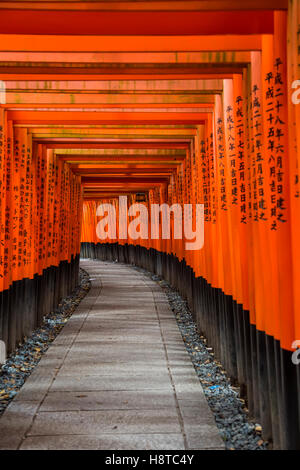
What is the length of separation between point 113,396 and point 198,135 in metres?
4.65

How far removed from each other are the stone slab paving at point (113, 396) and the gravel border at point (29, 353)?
0.16 metres

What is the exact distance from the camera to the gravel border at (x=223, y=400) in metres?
4.19

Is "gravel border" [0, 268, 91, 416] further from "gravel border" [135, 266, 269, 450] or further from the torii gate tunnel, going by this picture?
"gravel border" [135, 266, 269, 450]

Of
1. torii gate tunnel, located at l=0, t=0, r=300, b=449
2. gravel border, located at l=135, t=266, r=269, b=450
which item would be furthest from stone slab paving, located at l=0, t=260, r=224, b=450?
torii gate tunnel, located at l=0, t=0, r=300, b=449

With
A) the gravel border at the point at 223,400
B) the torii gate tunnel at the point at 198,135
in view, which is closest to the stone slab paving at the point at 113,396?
the gravel border at the point at 223,400

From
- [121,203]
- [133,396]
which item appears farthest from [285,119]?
[121,203]

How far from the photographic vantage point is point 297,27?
336 cm

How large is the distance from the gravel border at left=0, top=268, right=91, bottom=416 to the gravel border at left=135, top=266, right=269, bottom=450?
2.04 meters

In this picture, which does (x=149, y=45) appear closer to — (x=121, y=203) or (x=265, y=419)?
(x=265, y=419)

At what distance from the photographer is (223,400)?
5320 mm

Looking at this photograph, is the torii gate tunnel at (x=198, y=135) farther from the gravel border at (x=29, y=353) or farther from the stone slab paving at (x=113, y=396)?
the stone slab paving at (x=113, y=396)

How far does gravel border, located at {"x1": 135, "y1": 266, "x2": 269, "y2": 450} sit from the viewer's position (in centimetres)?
419

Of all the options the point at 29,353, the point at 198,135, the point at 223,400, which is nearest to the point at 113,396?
the point at 223,400

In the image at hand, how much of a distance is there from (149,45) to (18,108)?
2715 mm
